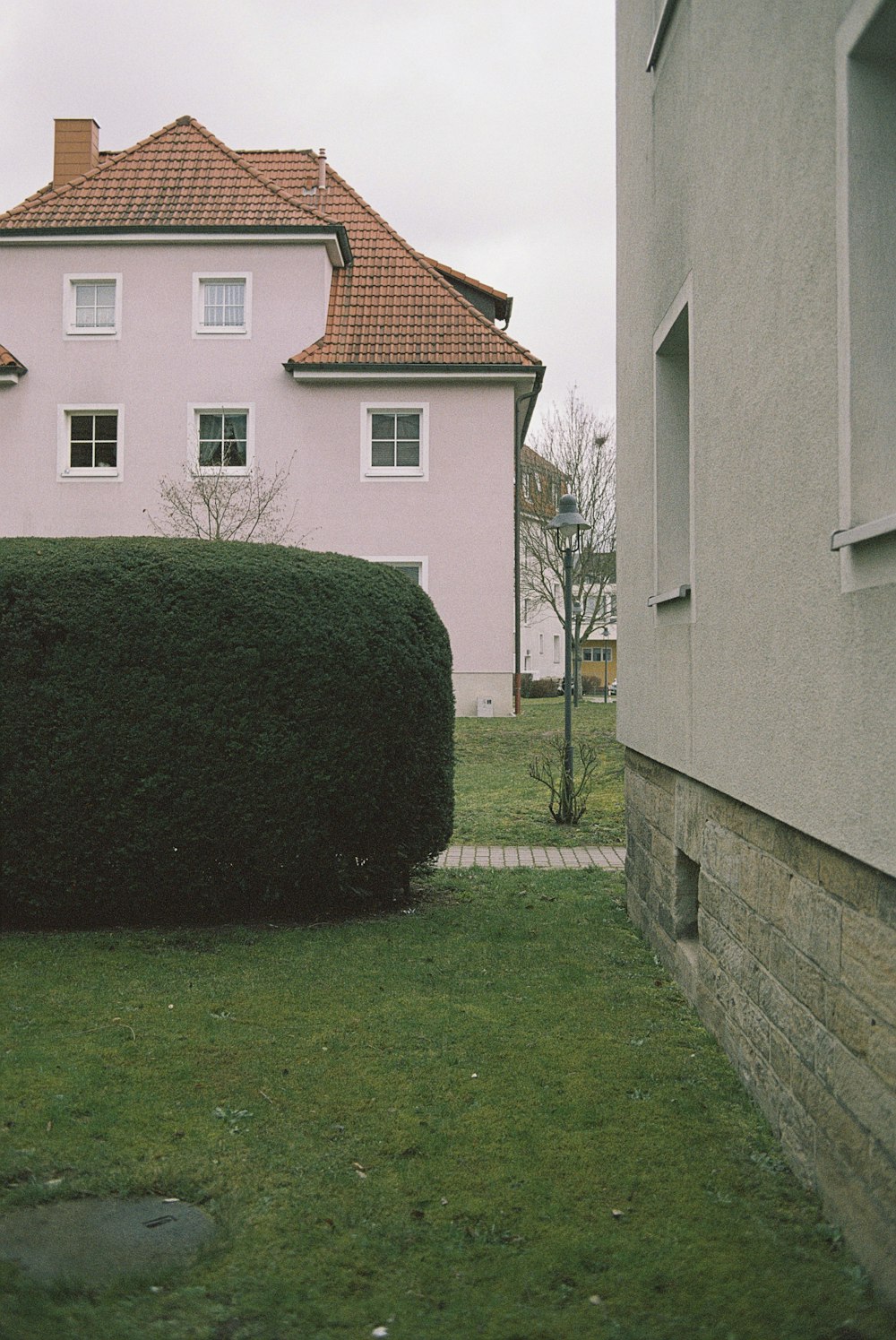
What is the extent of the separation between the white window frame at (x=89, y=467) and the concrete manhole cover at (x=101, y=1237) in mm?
25311

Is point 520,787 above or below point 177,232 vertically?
below

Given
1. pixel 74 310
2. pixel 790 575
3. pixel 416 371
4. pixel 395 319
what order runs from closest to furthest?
1. pixel 790 575
2. pixel 416 371
3. pixel 74 310
4. pixel 395 319

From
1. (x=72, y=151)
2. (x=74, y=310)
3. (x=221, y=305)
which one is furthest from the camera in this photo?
(x=72, y=151)

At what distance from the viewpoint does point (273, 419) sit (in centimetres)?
2711

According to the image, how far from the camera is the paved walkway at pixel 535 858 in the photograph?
10672mm

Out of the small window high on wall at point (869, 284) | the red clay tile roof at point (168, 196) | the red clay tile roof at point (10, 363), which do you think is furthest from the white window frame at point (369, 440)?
the small window high on wall at point (869, 284)

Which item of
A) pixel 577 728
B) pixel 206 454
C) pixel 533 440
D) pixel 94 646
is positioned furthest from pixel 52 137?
pixel 94 646

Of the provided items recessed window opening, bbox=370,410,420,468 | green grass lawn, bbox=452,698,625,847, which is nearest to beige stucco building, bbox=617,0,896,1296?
green grass lawn, bbox=452,698,625,847

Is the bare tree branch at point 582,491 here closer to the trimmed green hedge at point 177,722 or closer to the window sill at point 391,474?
the window sill at point 391,474

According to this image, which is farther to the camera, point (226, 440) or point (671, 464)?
point (226, 440)

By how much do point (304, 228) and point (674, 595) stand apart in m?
22.9

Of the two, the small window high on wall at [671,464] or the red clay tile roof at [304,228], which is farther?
the red clay tile roof at [304,228]

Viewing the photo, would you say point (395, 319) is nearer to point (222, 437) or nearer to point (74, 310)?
point (222, 437)

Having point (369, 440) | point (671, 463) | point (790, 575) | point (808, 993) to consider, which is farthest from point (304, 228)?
point (808, 993)
